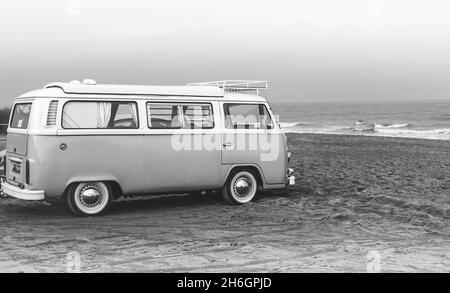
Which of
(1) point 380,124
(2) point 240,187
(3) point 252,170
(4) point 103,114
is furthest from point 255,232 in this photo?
(1) point 380,124

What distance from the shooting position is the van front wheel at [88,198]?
9.20 m

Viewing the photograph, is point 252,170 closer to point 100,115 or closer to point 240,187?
point 240,187

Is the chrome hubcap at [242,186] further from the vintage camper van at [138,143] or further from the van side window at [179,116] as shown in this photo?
the van side window at [179,116]

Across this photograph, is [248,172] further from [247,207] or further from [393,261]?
[393,261]

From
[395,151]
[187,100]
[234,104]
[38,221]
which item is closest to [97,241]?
[38,221]

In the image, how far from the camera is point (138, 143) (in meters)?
9.56

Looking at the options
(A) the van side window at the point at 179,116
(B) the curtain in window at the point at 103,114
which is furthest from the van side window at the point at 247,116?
(B) the curtain in window at the point at 103,114

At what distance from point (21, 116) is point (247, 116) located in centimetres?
405

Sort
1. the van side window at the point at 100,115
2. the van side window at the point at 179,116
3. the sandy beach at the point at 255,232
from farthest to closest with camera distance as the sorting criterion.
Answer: the van side window at the point at 179,116
the van side window at the point at 100,115
the sandy beach at the point at 255,232

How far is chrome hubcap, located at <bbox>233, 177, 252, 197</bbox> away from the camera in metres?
10.6

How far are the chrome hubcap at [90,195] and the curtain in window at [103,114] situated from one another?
104 centimetres

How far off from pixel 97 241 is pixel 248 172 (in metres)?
3.85

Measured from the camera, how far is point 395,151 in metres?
22.5
